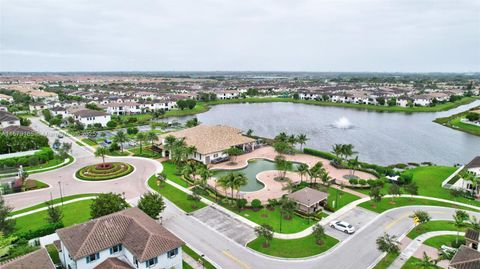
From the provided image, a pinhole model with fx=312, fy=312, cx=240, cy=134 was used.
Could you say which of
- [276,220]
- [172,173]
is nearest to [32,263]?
[276,220]

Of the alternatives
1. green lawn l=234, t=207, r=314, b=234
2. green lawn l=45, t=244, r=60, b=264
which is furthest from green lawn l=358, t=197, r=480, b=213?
green lawn l=45, t=244, r=60, b=264

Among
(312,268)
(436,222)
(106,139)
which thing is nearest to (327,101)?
(106,139)

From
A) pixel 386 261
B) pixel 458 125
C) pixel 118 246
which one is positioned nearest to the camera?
pixel 118 246

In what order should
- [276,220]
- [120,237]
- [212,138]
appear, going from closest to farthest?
[120,237]
[276,220]
[212,138]

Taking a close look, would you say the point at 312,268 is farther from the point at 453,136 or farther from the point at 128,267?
the point at 453,136

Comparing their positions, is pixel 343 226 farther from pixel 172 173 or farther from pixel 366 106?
pixel 366 106

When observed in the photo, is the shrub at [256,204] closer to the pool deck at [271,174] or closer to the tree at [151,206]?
the pool deck at [271,174]

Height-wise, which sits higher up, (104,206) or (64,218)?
(104,206)

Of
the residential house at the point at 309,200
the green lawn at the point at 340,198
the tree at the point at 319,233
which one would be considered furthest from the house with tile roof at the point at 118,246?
the green lawn at the point at 340,198
